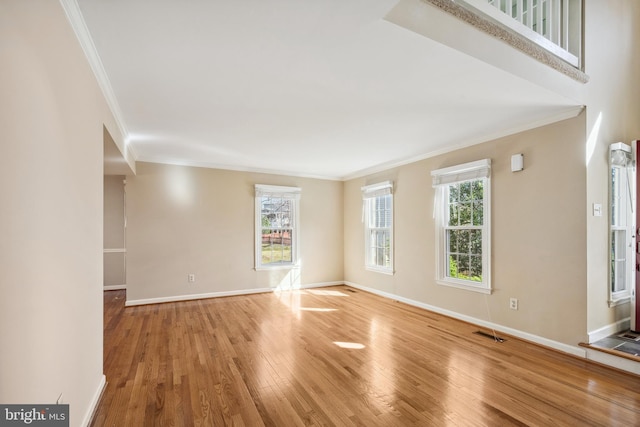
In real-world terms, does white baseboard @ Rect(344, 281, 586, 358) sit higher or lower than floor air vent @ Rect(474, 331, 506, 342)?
higher

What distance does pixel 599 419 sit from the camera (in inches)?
78.4

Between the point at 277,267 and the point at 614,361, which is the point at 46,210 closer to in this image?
the point at 614,361

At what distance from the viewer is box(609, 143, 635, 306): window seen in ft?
10.5

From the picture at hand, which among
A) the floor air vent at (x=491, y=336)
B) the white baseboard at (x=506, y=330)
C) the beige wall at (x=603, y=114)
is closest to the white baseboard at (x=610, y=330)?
the beige wall at (x=603, y=114)

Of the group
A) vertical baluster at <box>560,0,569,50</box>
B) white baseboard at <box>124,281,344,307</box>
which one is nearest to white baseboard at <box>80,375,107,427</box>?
white baseboard at <box>124,281,344,307</box>

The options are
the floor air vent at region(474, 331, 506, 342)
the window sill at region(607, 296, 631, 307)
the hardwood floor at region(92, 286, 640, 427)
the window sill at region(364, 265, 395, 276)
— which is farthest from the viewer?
the window sill at region(364, 265, 395, 276)

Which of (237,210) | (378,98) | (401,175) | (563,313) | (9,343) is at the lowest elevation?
(563,313)

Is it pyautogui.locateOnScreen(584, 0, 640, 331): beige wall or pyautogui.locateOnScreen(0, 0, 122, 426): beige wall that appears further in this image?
pyautogui.locateOnScreen(584, 0, 640, 331): beige wall

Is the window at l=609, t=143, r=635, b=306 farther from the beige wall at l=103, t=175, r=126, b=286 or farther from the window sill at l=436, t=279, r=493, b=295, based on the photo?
the beige wall at l=103, t=175, r=126, b=286

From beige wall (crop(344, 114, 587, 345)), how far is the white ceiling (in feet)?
0.84

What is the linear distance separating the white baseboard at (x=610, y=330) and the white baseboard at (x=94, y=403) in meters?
4.14

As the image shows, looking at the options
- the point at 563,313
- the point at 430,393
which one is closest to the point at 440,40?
the point at 430,393

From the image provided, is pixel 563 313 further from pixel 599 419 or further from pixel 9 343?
pixel 9 343

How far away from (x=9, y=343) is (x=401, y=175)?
4904 mm
